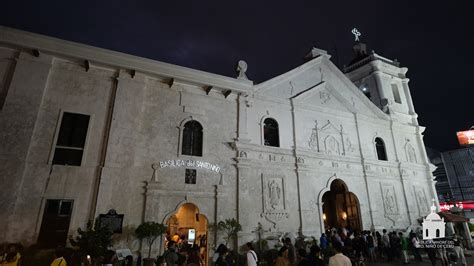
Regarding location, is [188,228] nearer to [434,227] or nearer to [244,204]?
[244,204]

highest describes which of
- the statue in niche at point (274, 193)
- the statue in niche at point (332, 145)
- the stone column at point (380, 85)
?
the stone column at point (380, 85)

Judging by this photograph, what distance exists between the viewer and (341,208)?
18.4 metres

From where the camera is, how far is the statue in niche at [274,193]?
1358 centimetres

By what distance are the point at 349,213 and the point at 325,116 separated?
681cm

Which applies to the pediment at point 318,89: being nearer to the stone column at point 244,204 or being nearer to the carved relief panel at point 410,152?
the carved relief panel at point 410,152

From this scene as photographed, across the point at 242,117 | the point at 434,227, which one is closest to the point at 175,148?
the point at 242,117

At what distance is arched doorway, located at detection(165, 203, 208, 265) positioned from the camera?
12781mm

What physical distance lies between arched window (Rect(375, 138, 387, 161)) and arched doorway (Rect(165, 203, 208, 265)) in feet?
45.9

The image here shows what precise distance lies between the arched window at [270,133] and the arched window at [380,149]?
9032 mm

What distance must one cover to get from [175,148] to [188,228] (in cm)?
573

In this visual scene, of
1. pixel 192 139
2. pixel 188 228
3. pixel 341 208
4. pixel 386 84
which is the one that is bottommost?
pixel 188 228

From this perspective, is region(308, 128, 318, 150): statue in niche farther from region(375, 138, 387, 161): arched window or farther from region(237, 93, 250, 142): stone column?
region(375, 138, 387, 161): arched window

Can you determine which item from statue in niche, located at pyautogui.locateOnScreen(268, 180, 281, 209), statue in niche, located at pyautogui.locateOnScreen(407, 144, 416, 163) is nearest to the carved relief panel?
statue in niche, located at pyautogui.locateOnScreen(407, 144, 416, 163)

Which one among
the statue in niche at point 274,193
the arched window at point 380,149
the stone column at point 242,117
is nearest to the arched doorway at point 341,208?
the arched window at point 380,149
